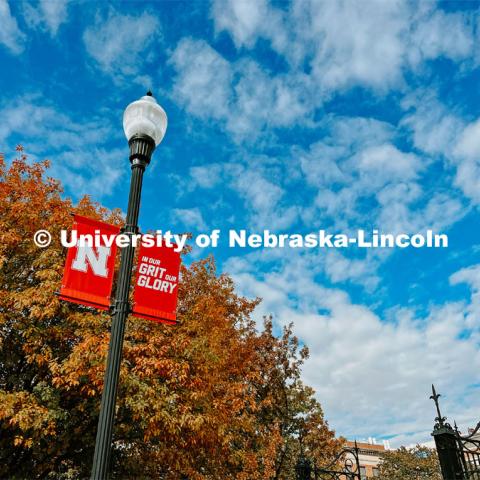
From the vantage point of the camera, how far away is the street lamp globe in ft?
18.9

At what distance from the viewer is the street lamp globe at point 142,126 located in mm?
5754

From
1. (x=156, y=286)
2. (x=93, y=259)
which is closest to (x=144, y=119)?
(x=93, y=259)

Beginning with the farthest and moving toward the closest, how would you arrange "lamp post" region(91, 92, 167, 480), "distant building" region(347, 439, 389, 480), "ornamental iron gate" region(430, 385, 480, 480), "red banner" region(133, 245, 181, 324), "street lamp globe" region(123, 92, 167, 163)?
"distant building" region(347, 439, 389, 480) → "ornamental iron gate" region(430, 385, 480, 480) → "street lamp globe" region(123, 92, 167, 163) → "red banner" region(133, 245, 181, 324) → "lamp post" region(91, 92, 167, 480)

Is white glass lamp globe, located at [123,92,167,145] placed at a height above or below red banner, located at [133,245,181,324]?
above

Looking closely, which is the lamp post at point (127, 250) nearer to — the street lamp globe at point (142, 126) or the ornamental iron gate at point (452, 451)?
the street lamp globe at point (142, 126)

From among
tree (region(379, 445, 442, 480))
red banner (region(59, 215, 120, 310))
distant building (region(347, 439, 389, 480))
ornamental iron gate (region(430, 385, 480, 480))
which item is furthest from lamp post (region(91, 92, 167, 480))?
distant building (region(347, 439, 389, 480))

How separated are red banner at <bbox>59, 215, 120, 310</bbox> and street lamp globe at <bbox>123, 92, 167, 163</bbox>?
1.03 metres

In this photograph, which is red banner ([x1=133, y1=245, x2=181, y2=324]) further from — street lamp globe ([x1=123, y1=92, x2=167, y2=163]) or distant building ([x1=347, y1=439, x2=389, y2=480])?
distant building ([x1=347, y1=439, x2=389, y2=480])

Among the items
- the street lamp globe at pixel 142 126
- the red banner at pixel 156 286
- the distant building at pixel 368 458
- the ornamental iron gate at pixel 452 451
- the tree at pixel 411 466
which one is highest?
the distant building at pixel 368 458

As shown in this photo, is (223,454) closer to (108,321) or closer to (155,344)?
(155,344)

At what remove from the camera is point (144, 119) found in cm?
580

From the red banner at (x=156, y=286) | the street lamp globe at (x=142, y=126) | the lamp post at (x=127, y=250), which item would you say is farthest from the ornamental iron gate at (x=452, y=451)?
the street lamp globe at (x=142, y=126)

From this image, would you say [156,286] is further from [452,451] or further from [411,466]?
[411,466]

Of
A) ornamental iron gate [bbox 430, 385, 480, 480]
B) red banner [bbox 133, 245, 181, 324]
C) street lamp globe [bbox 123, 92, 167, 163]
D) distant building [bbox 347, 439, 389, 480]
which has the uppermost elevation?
distant building [bbox 347, 439, 389, 480]
